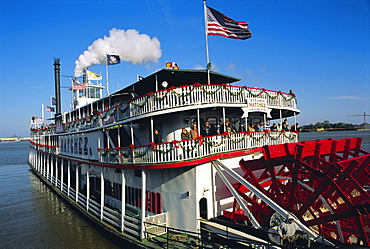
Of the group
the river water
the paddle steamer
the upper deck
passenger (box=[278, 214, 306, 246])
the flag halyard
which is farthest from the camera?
the flag halyard

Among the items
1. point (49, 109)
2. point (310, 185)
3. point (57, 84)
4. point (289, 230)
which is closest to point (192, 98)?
point (289, 230)

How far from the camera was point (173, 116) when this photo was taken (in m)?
10.6

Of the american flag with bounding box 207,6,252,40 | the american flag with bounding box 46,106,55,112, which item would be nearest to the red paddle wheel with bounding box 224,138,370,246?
the american flag with bounding box 207,6,252,40

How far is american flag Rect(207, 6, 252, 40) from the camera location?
10742 mm

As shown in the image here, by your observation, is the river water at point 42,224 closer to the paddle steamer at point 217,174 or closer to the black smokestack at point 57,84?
the paddle steamer at point 217,174

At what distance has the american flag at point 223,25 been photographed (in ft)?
35.2

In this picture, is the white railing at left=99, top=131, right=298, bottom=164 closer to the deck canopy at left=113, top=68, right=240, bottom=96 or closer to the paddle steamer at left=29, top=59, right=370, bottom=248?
the paddle steamer at left=29, top=59, right=370, bottom=248

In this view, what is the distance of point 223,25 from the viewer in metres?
10.8

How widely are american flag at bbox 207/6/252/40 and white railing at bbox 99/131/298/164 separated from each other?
3983 millimetres

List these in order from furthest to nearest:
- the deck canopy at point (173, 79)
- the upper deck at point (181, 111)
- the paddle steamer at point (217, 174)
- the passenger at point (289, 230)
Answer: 1. the deck canopy at point (173, 79)
2. the upper deck at point (181, 111)
3. the paddle steamer at point (217, 174)
4. the passenger at point (289, 230)

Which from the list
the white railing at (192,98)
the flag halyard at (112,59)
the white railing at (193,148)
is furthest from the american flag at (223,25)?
the flag halyard at (112,59)

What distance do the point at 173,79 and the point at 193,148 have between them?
3912 millimetres

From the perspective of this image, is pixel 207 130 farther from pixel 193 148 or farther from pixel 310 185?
pixel 310 185

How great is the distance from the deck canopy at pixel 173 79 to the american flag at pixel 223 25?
158cm
